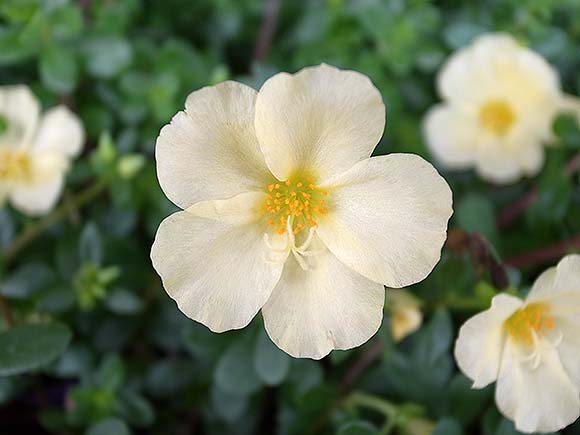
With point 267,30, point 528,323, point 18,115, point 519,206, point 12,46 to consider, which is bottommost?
point 519,206

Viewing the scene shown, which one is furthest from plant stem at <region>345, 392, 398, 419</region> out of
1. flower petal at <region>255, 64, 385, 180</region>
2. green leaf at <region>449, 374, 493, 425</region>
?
flower petal at <region>255, 64, 385, 180</region>

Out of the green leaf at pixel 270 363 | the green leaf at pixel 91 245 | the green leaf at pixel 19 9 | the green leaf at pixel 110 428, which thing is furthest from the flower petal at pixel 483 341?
the green leaf at pixel 19 9

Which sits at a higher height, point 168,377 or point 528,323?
point 528,323

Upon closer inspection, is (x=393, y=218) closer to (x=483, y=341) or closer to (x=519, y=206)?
(x=483, y=341)

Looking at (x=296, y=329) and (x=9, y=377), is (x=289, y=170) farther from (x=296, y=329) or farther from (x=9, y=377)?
(x=9, y=377)

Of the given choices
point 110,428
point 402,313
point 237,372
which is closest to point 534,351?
point 402,313

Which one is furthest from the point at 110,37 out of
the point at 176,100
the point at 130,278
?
the point at 130,278
